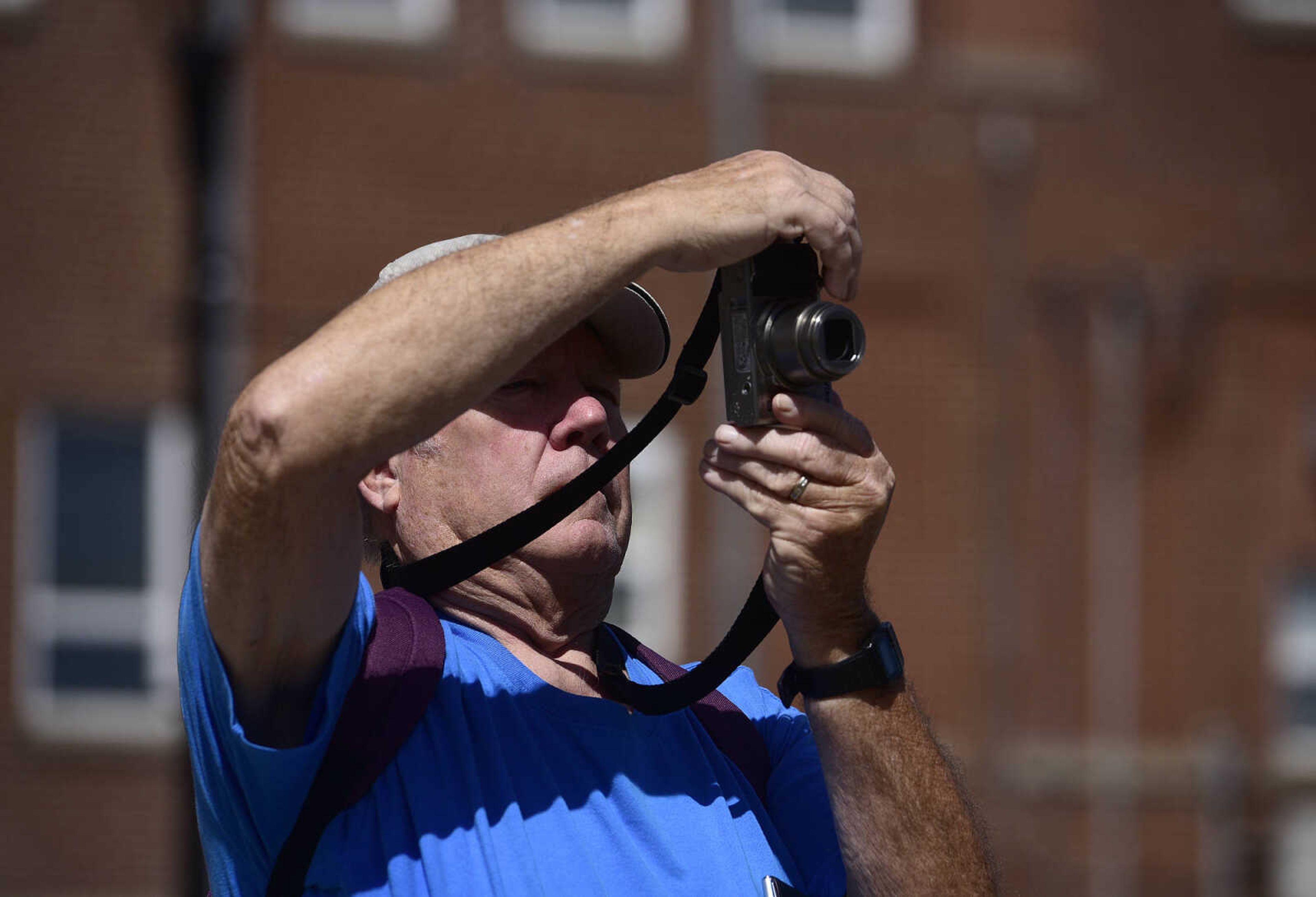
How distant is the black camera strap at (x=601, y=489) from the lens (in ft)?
7.07

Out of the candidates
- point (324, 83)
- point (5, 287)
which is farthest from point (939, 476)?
point (5, 287)

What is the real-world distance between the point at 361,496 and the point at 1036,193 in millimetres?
9293

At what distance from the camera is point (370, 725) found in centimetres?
197

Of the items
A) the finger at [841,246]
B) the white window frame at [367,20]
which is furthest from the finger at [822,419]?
the white window frame at [367,20]

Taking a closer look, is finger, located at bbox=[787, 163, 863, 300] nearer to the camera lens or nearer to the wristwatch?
the camera lens

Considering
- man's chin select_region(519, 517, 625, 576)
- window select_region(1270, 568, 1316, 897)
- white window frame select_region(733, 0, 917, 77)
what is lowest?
window select_region(1270, 568, 1316, 897)

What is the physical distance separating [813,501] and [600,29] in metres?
9.04

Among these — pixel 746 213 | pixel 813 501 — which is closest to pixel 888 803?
pixel 813 501

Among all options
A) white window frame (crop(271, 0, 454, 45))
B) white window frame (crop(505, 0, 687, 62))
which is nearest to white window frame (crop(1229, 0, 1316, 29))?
white window frame (crop(505, 0, 687, 62))

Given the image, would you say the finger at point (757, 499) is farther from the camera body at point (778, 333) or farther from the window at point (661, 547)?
the window at point (661, 547)

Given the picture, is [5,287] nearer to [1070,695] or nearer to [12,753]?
[12,753]

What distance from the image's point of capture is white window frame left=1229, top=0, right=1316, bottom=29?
37.5 ft

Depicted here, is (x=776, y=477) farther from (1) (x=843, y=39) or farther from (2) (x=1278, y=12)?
(2) (x=1278, y=12)

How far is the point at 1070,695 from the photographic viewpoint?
35.4 feet
